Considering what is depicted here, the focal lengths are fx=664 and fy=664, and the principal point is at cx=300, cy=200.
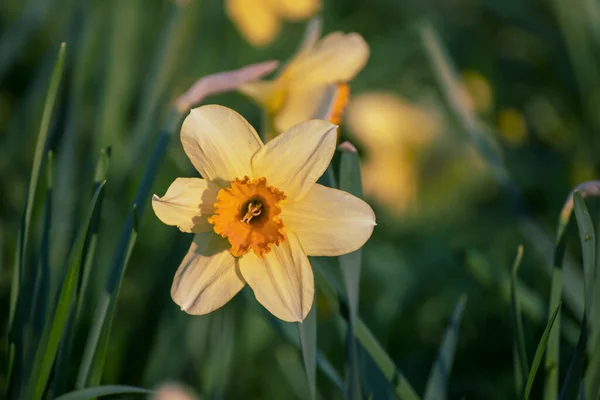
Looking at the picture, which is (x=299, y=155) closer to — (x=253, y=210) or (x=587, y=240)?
(x=253, y=210)

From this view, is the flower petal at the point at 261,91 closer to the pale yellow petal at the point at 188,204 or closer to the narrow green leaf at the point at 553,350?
the pale yellow petal at the point at 188,204

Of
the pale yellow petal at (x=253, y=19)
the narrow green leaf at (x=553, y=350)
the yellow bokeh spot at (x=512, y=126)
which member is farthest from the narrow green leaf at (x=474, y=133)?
the yellow bokeh spot at (x=512, y=126)

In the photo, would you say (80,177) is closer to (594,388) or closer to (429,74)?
(594,388)

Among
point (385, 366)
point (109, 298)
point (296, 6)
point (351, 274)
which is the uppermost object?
point (296, 6)

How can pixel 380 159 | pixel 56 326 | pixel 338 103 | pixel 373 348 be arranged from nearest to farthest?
pixel 56 326 → pixel 373 348 → pixel 338 103 → pixel 380 159

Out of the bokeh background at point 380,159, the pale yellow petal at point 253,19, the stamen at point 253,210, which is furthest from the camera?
the pale yellow petal at point 253,19

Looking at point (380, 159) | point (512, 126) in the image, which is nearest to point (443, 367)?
point (380, 159)

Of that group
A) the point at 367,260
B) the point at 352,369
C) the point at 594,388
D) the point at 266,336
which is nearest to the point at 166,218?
the point at 352,369

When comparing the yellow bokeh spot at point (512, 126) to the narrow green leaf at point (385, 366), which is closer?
the narrow green leaf at point (385, 366)
